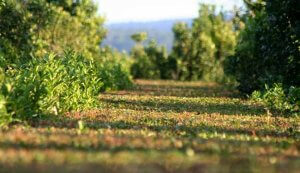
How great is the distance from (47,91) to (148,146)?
483 centimetres

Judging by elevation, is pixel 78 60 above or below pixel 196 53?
below

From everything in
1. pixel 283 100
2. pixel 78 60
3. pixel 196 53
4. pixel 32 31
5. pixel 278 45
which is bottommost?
pixel 283 100

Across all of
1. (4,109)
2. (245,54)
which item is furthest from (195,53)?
(4,109)

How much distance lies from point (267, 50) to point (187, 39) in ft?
128

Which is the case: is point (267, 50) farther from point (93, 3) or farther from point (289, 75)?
point (93, 3)

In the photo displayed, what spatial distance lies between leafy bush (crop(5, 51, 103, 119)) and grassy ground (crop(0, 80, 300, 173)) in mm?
492

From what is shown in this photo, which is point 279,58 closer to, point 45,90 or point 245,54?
point 245,54

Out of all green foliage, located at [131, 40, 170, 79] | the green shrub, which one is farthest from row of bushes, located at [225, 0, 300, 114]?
green foliage, located at [131, 40, 170, 79]

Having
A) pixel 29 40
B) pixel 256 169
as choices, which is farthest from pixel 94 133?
pixel 29 40

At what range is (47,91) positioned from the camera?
41.2 ft

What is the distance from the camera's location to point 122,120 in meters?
13.2

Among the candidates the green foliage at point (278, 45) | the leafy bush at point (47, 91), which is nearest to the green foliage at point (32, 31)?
the leafy bush at point (47, 91)

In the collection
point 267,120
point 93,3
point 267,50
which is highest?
point 93,3

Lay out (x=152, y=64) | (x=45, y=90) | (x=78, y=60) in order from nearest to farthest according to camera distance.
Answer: (x=45, y=90), (x=78, y=60), (x=152, y=64)
